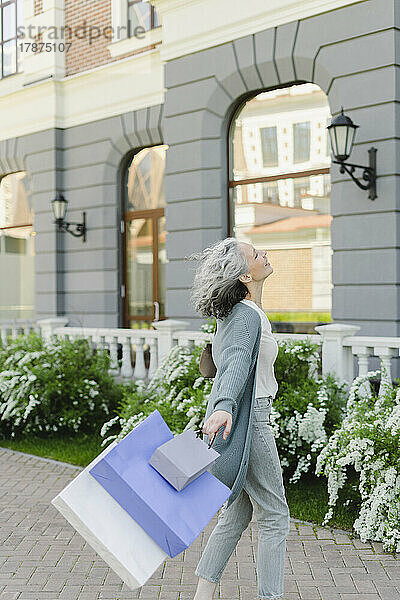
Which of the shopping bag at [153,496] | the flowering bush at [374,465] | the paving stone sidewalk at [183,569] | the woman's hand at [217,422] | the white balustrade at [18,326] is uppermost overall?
the white balustrade at [18,326]

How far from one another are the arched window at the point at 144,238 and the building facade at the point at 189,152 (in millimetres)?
26

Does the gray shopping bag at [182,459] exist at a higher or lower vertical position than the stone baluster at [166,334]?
lower

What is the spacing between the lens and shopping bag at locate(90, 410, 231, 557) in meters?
3.18

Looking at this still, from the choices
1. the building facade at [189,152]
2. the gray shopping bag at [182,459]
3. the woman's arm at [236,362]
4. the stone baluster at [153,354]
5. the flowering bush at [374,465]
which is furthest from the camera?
the stone baluster at [153,354]

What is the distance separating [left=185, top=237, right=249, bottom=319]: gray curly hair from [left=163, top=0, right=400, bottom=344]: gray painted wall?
511cm

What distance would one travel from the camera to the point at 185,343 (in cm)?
827

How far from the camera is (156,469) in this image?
328cm

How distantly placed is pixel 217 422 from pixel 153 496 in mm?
436

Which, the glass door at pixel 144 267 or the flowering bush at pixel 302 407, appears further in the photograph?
the glass door at pixel 144 267

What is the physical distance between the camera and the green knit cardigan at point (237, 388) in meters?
3.52

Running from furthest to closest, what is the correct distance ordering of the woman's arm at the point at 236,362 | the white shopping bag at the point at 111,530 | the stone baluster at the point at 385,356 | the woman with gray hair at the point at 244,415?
the stone baluster at the point at 385,356
the woman with gray hair at the point at 244,415
the woman's arm at the point at 236,362
the white shopping bag at the point at 111,530

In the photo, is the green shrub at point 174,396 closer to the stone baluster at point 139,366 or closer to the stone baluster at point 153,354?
the stone baluster at point 153,354

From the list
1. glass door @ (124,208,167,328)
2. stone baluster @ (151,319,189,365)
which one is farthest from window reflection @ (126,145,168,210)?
stone baluster @ (151,319,189,365)

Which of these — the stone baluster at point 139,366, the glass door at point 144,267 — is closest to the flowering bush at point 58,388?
the stone baluster at point 139,366
